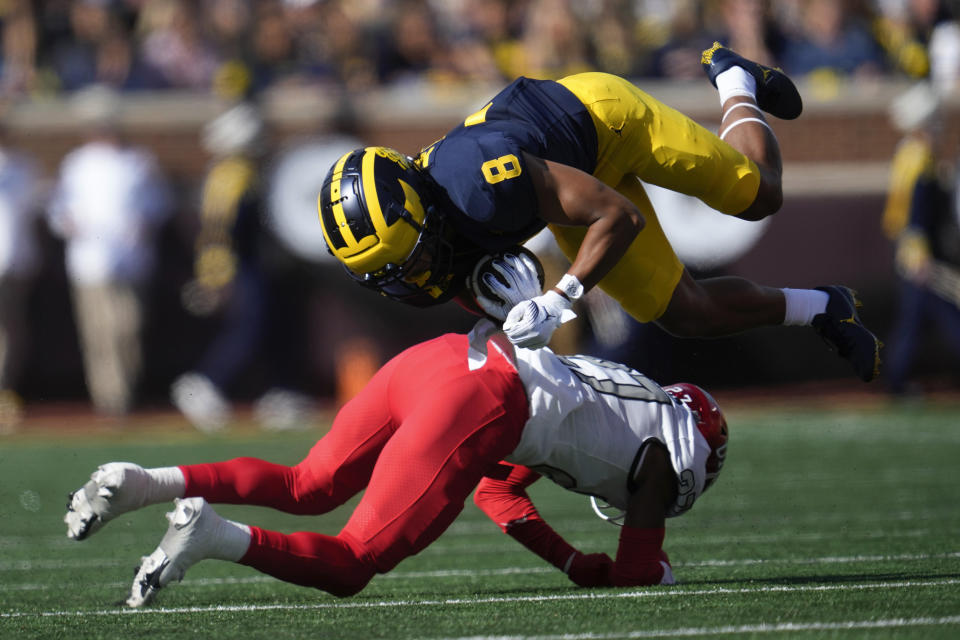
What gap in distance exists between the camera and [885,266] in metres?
11.3

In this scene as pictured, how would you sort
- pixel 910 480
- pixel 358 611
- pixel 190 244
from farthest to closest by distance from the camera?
pixel 190 244, pixel 910 480, pixel 358 611

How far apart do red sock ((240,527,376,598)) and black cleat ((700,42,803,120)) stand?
2502 mm

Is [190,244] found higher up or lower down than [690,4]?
lower down

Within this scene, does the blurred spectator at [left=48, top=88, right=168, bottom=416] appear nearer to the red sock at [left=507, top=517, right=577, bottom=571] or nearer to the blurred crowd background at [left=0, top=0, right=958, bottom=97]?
the blurred crowd background at [left=0, top=0, right=958, bottom=97]

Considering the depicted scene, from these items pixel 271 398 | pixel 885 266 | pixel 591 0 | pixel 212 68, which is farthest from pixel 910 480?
pixel 212 68

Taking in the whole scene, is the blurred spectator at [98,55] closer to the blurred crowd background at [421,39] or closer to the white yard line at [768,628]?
the blurred crowd background at [421,39]

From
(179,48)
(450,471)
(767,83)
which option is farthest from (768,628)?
(179,48)

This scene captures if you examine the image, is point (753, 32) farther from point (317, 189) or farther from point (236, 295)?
point (236, 295)

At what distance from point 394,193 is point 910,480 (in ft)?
12.6

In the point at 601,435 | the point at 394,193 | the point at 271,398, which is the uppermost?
the point at 394,193

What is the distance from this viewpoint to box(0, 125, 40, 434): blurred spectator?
37.6 feet

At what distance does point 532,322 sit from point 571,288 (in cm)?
25

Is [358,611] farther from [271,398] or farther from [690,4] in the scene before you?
[690,4]

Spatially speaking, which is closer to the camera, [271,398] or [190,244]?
[271,398]
